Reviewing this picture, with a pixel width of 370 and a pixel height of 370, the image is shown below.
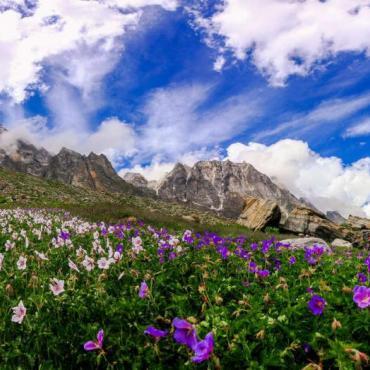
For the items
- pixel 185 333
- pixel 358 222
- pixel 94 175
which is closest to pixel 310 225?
pixel 358 222

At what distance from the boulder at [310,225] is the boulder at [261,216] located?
1.04 meters

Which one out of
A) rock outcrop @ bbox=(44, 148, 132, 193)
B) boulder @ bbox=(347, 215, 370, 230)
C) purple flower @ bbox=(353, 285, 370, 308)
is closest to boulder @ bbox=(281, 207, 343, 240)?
boulder @ bbox=(347, 215, 370, 230)

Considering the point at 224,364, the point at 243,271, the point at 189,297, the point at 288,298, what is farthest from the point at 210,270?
the point at 224,364

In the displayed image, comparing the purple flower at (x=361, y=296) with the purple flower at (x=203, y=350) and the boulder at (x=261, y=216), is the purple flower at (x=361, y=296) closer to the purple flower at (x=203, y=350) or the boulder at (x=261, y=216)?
the purple flower at (x=203, y=350)

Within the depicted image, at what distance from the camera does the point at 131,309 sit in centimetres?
484

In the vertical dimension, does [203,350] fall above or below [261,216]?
below

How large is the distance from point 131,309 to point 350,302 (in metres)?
2.54

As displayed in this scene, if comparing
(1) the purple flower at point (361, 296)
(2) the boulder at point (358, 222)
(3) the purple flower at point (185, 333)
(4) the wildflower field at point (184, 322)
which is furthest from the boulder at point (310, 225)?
(3) the purple flower at point (185, 333)

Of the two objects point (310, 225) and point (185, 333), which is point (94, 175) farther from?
point (185, 333)

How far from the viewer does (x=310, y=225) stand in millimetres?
28250

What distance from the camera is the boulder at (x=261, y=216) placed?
95.5 ft

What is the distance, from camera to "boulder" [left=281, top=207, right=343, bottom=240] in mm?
27766

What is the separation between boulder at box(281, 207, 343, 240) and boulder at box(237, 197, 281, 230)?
1043 mm

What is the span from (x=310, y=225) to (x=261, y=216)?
3503mm
